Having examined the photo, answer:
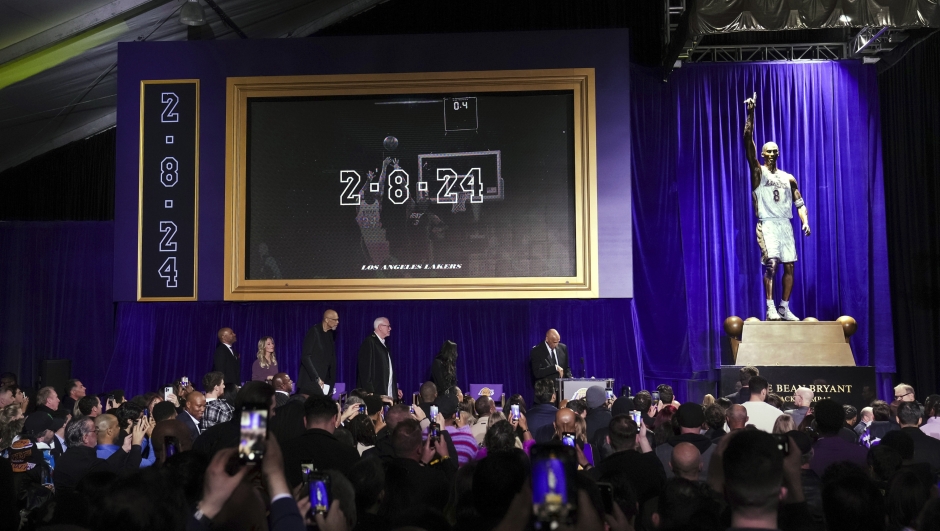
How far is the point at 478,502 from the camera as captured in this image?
2.76 m

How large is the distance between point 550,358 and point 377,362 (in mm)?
2046

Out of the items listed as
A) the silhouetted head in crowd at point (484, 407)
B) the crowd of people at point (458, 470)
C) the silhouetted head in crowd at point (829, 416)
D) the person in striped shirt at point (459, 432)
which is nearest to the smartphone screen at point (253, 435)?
the crowd of people at point (458, 470)

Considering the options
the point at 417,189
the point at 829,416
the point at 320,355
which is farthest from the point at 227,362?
the point at 829,416

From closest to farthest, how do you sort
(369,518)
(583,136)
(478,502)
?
(478,502) → (369,518) → (583,136)

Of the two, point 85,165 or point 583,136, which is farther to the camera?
point 85,165

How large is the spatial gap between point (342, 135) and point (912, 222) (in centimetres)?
746

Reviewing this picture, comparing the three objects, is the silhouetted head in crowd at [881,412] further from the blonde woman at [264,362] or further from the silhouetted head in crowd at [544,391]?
the blonde woman at [264,362]

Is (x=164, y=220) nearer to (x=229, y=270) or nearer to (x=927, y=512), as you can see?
(x=229, y=270)

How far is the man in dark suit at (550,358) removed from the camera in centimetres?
1168

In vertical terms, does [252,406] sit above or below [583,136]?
below

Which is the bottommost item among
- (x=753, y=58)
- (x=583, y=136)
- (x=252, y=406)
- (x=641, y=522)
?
(x=641, y=522)

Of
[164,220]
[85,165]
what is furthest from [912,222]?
[85,165]

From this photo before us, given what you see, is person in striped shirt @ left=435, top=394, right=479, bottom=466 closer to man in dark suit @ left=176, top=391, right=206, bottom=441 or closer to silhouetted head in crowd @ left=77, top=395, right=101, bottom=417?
man in dark suit @ left=176, top=391, right=206, bottom=441

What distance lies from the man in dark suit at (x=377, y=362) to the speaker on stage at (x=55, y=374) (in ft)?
18.3
